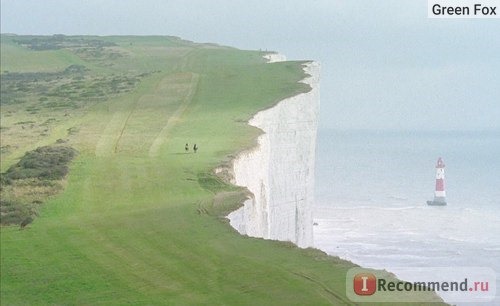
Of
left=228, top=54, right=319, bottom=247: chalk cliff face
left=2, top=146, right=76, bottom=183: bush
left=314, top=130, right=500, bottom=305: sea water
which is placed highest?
left=2, top=146, right=76, bottom=183: bush

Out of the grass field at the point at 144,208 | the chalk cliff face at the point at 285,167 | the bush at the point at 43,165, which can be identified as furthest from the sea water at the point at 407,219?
the bush at the point at 43,165

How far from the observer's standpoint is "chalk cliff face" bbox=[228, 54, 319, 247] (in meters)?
38.5

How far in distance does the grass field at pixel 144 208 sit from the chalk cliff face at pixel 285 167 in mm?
1126

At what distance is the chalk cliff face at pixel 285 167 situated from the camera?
38.5 meters

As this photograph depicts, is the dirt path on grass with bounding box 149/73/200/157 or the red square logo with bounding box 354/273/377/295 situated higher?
the dirt path on grass with bounding box 149/73/200/157

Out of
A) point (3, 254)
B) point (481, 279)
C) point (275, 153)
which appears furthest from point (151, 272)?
point (275, 153)

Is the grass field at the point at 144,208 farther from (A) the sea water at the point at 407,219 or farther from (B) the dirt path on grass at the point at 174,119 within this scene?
(A) the sea water at the point at 407,219

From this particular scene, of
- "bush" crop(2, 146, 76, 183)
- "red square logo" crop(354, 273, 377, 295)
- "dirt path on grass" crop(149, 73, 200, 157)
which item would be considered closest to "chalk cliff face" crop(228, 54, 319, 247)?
"dirt path on grass" crop(149, 73, 200, 157)

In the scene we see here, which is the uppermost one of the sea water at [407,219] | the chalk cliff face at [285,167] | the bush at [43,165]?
the bush at [43,165]

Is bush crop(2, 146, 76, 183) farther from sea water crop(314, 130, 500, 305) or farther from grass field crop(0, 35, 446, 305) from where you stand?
sea water crop(314, 130, 500, 305)

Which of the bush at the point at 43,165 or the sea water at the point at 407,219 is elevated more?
the bush at the point at 43,165

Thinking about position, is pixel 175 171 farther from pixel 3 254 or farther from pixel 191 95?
pixel 191 95

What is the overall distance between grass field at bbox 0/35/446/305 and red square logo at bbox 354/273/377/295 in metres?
0.32

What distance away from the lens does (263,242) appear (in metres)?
22.4
